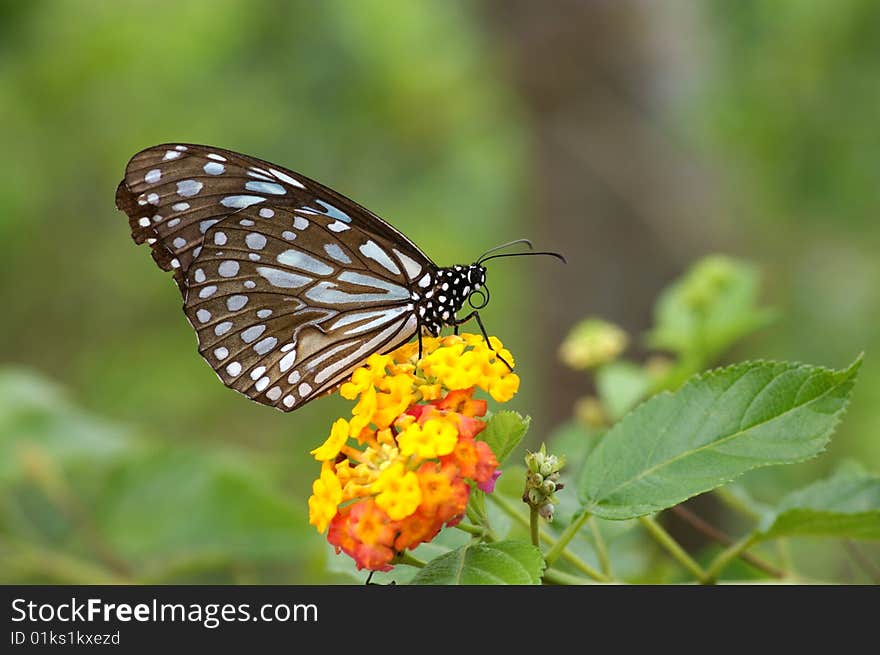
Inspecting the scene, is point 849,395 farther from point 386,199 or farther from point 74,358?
point 74,358

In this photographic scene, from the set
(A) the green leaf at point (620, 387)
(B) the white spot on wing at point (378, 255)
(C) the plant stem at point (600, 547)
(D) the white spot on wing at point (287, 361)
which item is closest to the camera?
(C) the plant stem at point (600, 547)

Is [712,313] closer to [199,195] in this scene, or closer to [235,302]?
[235,302]

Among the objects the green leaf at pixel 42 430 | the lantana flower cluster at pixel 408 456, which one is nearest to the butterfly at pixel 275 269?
the lantana flower cluster at pixel 408 456

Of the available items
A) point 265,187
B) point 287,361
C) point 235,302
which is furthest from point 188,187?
point 287,361

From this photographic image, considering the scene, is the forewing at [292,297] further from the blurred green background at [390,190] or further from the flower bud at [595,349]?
the blurred green background at [390,190]

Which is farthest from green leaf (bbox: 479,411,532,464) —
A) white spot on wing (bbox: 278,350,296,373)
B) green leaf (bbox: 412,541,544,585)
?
white spot on wing (bbox: 278,350,296,373)

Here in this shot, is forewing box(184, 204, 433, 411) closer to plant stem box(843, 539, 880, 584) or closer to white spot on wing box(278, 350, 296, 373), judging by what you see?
white spot on wing box(278, 350, 296, 373)
